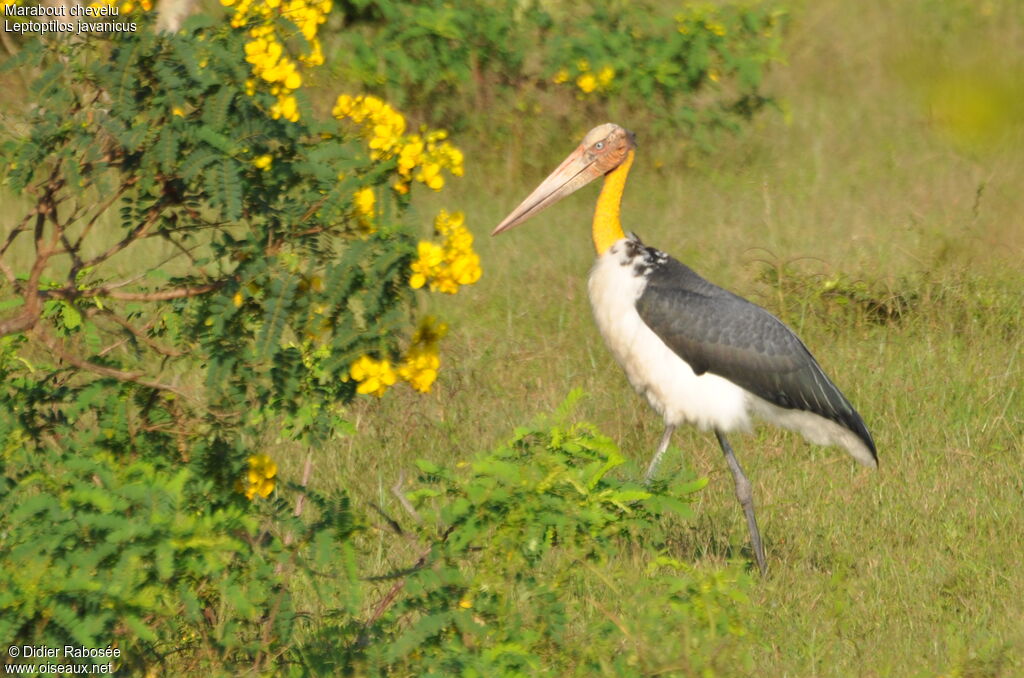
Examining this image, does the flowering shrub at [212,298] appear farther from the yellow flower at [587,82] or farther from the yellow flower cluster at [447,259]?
Answer: the yellow flower at [587,82]

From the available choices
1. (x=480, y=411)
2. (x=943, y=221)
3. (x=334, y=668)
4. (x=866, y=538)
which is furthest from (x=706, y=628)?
(x=943, y=221)

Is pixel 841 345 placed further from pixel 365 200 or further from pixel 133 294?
pixel 133 294

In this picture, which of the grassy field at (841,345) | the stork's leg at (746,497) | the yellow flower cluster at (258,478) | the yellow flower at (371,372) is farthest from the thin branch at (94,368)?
the stork's leg at (746,497)

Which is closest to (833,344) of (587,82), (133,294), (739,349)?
(739,349)

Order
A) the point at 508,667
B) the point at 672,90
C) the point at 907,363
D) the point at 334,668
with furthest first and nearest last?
the point at 672,90, the point at 907,363, the point at 334,668, the point at 508,667

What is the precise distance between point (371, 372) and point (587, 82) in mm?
5250

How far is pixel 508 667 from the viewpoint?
10.4ft

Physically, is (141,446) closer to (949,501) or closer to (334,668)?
(334,668)

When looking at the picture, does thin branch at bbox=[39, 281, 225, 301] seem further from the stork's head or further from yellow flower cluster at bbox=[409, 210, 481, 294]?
the stork's head

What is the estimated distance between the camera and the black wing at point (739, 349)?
518 centimetres

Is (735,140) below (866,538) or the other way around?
the other way around

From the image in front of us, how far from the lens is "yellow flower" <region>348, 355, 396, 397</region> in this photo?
10.1 ft

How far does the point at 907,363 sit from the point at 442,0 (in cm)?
343

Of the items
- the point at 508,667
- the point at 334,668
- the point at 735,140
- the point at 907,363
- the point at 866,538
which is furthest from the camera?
the point at 735,140
